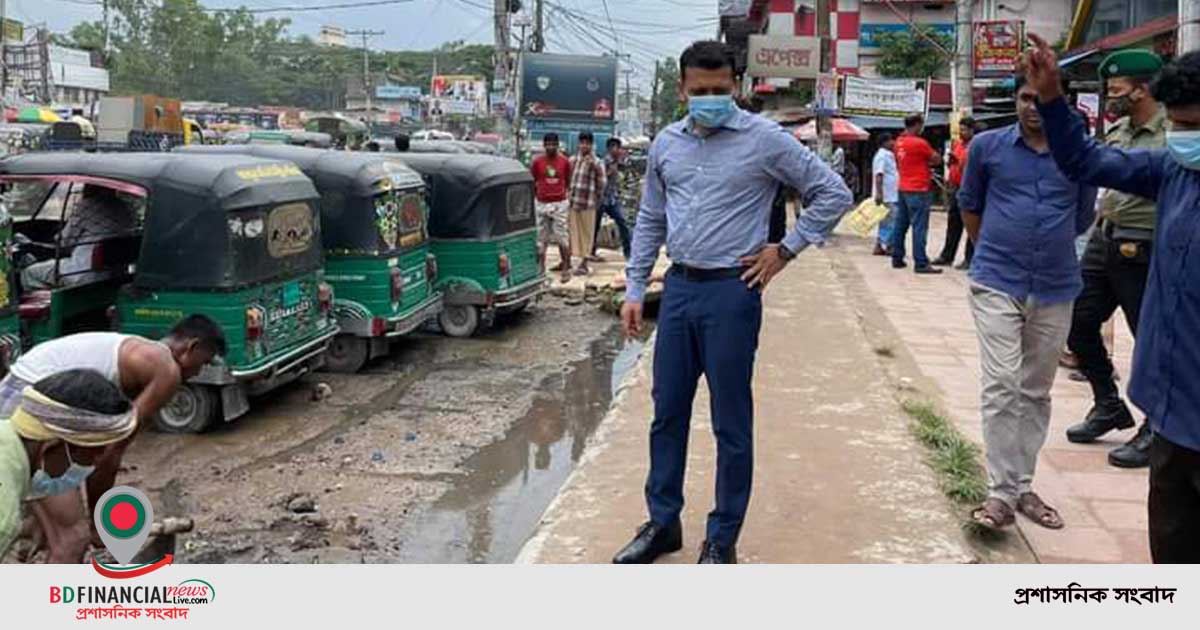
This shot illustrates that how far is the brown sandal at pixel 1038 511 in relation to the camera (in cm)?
415

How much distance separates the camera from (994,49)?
2006 cm

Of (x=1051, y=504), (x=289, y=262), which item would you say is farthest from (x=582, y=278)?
(x=1051, y=504)

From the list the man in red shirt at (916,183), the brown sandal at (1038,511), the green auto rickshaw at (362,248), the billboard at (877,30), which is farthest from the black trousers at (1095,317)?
the billboard at (877,30)

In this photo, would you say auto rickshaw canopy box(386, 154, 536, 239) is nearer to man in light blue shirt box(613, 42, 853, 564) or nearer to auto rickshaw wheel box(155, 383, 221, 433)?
auto rickshaw wheel box(155, 383, 221, 433)

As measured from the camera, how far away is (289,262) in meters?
7.23

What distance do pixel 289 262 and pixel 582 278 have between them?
630cm

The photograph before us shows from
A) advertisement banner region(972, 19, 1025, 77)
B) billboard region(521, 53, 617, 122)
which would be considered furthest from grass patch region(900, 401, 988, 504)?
billboard region(521, 53, 617, 122)

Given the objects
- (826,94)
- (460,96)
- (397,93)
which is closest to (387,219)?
(826,94)

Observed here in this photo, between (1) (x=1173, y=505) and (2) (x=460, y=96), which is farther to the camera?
(2) (x=460, y=96)

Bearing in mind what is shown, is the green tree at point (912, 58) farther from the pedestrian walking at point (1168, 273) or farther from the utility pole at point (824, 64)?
the pedestrian walking at point (1168, 273)

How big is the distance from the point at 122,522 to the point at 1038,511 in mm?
3232

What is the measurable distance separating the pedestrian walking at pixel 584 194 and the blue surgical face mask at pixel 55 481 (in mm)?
9777

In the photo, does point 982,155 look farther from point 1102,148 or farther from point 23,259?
point 23,259

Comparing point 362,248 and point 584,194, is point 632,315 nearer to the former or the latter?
point 362,248
